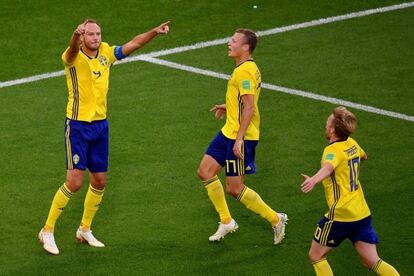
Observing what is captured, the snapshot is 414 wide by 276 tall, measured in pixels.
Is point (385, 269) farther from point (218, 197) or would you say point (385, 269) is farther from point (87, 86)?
point (87, 86)

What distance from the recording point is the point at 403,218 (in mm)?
12945

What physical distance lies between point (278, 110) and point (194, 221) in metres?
3.84

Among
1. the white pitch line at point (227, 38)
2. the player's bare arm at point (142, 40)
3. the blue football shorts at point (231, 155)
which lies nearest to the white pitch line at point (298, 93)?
the white pitch line at point (227, 38)

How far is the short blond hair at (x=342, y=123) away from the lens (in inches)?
413

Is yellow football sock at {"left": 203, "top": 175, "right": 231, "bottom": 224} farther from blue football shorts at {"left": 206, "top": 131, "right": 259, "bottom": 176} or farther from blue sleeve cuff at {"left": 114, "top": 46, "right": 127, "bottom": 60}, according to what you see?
blue sleeve cuff at {"left": 114, "top": 46, "right": 127, "bottom": 60}

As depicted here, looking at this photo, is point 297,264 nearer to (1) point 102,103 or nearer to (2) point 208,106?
(1) point 102,103

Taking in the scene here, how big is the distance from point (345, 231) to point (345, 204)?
0.29 metres

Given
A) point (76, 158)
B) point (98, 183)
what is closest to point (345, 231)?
point (98, 183)

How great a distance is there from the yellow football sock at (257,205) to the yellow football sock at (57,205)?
6.50ft

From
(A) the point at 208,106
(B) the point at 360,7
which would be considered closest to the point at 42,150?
(A) the point at 208,106

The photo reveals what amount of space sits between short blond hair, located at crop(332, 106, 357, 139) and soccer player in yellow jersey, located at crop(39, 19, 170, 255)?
2.57 metres

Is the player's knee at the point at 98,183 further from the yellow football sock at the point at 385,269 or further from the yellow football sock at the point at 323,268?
the yellow football sock at the point at 385,269

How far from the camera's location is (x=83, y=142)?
Result: 12.1 metres

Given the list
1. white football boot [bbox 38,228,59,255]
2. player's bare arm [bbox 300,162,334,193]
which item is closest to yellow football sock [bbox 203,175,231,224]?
white football boot [bbox 38,228,59,255]
